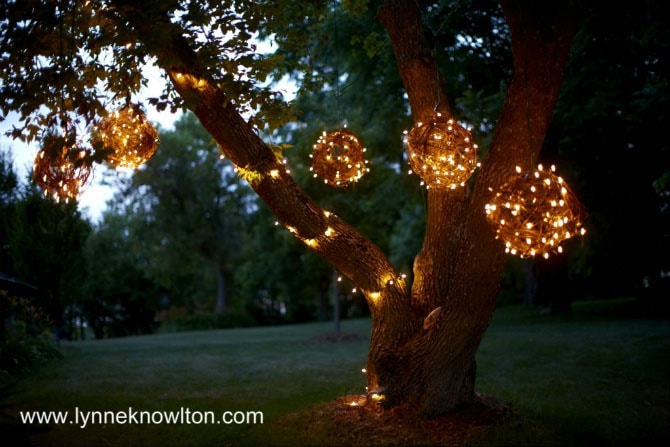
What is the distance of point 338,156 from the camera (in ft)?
21.1

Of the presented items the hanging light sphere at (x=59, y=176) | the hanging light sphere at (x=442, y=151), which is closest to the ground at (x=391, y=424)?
the hanging light sphere at (x=442, y=151)

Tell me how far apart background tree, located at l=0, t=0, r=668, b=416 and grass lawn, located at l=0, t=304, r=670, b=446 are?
995 mm

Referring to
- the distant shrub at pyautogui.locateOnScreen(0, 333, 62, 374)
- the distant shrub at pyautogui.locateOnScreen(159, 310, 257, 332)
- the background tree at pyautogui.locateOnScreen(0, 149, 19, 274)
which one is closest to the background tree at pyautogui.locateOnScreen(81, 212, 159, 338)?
the distant shrub at pyautogui.locateOnScreen(159, 310, 257, 332)

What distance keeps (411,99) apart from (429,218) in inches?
54.0

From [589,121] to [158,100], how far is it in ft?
33.8

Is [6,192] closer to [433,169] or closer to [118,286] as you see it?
[433,169]

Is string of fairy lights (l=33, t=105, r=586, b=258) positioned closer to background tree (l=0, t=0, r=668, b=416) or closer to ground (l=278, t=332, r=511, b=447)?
background tree (l=0, t=0, r=668, b=416)

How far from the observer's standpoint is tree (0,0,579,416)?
523 centimetres

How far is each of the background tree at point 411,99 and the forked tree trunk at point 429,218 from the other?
0.04 feet

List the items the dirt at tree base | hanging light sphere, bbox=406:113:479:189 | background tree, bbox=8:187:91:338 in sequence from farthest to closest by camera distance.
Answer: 1. background tree, bbox=8:187:91:338
2. the dirt at tree base
3. hanging light sphere, bbox=406:113:479:189

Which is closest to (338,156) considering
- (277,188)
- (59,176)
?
(277,188)

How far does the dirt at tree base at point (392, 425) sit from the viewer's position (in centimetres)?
538

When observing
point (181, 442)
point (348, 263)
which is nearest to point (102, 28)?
point (348, 263)

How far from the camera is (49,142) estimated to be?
4.97 metres
